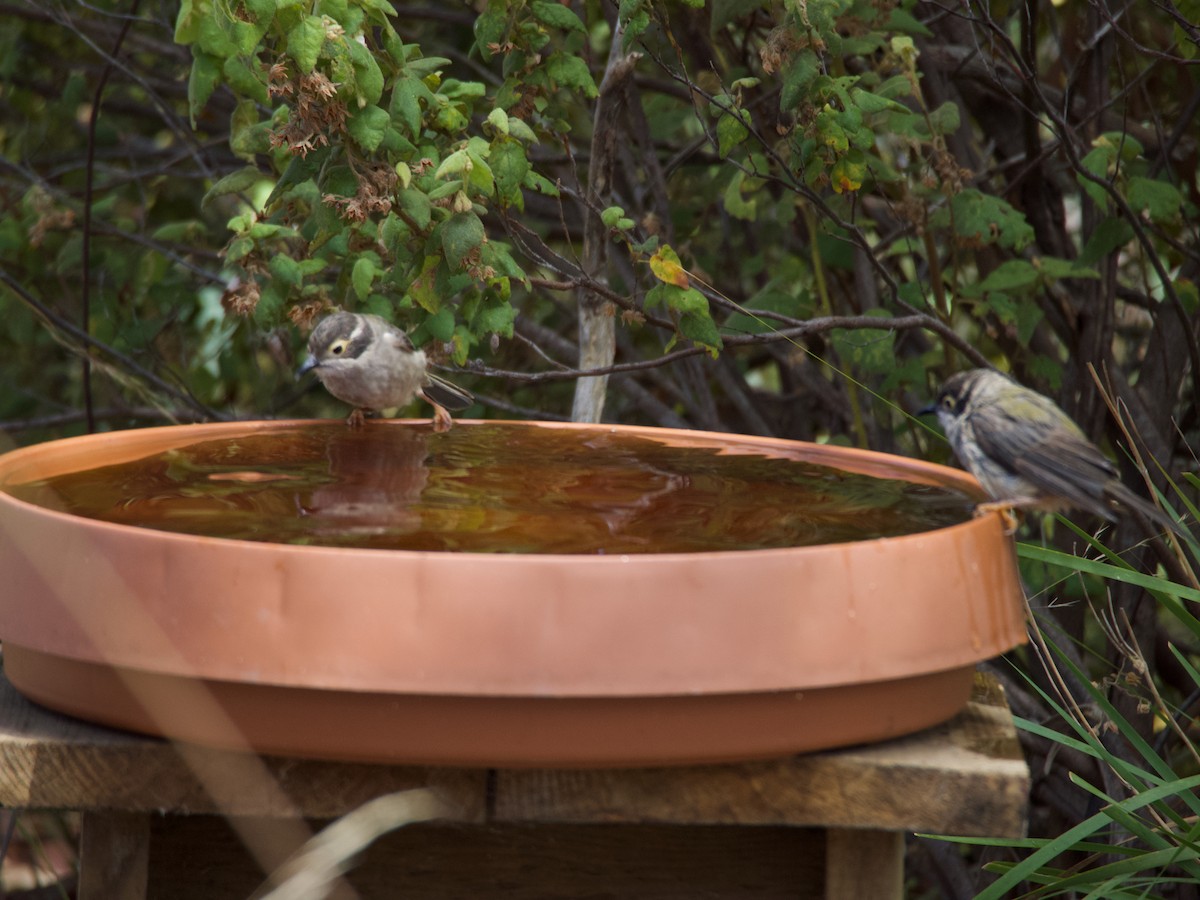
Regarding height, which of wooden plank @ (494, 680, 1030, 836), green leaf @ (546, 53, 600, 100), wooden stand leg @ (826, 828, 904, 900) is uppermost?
green leaf @ (546, 53, 600, 100)

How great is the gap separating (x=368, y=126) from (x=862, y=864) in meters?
1.53

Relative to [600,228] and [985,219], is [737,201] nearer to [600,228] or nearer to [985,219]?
[600,228]

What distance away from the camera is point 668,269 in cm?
255

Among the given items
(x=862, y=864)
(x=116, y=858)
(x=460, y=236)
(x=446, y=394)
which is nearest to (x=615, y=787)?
(x=862, y=864)

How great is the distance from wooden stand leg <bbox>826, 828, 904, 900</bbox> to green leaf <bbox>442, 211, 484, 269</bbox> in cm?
124

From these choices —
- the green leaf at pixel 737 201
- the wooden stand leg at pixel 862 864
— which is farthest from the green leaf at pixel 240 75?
the wooden stand leg at pixel 862 864

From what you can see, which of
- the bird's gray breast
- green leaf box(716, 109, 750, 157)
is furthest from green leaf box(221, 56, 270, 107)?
green leaf box(716, 109, 750, 157)

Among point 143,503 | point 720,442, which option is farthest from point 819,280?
point 143,503

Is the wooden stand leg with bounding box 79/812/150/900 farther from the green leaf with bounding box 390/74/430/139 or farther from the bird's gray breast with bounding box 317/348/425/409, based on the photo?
the bird's gray breast with bounding box 317/348/425/409

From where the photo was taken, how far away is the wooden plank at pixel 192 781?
153cm

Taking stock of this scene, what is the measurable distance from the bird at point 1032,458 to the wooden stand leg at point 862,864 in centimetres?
55

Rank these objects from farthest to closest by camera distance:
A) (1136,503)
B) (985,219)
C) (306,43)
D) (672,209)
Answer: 1. (672,209)
2. (985,219)
3. (306,43)
4. (1136,503)

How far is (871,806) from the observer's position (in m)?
1.53

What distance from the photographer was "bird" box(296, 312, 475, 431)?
9.95 ft
